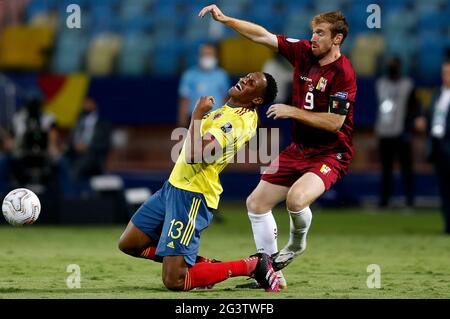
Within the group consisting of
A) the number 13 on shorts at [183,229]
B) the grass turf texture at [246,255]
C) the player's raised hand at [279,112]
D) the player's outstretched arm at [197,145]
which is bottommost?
the grass turf texture at [246,255]

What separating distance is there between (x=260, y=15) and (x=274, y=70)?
253 centimetres

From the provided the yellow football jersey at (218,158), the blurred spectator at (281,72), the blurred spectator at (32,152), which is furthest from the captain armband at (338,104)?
the blurred spectator at (281,72)

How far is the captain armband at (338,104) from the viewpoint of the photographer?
7.71 meters

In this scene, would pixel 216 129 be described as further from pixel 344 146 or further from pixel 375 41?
pixel 375 41

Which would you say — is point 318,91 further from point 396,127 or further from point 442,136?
point 396,127

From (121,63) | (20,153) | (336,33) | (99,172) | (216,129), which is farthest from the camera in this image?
(121,63)

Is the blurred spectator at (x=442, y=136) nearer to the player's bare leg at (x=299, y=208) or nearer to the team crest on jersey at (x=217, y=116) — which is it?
the player's bare leg at (x=299, y=208)

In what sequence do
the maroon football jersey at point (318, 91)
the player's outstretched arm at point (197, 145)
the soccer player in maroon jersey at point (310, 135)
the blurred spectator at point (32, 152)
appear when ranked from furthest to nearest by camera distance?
the blurred spectator at point (32, 152), the maroon football jersey at point (318, 91), the soccer player in maroon jersey at point (310, 135), the player's outstretched arm at point (197, 145)

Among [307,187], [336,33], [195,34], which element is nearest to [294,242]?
[307,187]

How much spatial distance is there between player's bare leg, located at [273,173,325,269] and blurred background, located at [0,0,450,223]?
7079mm

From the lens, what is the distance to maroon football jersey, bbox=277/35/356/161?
782 cm

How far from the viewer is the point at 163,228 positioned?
734 centimetres

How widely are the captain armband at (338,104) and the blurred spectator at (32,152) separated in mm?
7001

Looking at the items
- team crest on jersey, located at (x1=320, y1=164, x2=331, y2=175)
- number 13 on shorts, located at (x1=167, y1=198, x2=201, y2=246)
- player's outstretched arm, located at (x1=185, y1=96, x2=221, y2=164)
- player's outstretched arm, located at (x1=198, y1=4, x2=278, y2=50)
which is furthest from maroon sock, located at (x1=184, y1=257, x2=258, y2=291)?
player's outstretched arm, located at (x1=198, y1=4, x2=278, y2=50)
